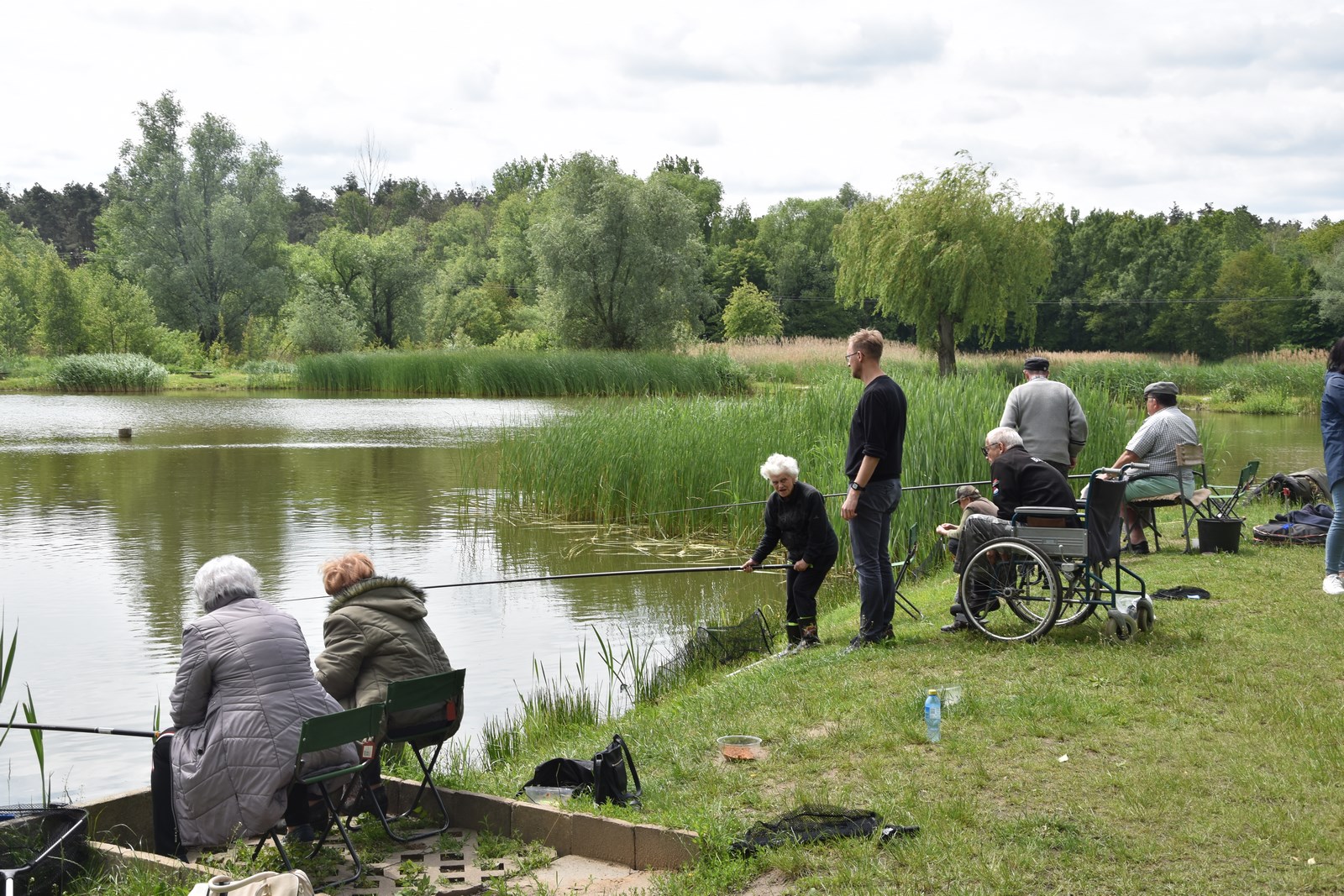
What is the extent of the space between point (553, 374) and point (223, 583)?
3240 centimetres

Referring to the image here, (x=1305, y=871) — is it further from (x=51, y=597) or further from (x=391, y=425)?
(x=391, y=425)

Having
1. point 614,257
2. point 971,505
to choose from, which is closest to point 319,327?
point 614,257

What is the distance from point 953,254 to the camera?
3272cm

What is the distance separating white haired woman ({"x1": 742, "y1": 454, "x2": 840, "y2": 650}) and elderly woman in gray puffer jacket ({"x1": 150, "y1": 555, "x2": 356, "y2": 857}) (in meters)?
3.48

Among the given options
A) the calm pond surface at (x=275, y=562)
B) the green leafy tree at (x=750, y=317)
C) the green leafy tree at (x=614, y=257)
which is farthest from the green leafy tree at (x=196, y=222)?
the calm pond surface at (x=275, y=562)

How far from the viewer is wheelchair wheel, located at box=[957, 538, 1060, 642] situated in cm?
646

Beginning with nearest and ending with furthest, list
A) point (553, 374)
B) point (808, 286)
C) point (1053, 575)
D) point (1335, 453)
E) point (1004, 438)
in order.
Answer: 1. point (1053, 575)
2. point (1004, 438)
3. point (1335, 453)
4. point (553, 374)
5. point (808, 286)

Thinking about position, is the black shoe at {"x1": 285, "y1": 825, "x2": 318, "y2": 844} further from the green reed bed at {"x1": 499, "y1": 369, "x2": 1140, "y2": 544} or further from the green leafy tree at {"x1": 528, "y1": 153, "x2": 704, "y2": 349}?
the green leafy tree at {"x1": 528, "y1": 153, "x2": 704, "y2": 349}

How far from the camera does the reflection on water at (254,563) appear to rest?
24.2 feet

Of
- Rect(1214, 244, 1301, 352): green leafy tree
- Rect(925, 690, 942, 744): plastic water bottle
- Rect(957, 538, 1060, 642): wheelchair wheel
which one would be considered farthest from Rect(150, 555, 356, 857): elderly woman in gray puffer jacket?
Rect(1214, 244, 1301, 352): green leafy tree

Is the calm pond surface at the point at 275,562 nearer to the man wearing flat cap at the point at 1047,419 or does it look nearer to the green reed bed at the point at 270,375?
the man wearing flat cap at the point at 1047,419

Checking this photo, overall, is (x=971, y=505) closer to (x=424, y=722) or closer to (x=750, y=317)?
(x=424, y=722)

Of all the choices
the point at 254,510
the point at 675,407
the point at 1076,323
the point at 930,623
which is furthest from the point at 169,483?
the point at 1076,323

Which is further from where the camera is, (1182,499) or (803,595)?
(1182,499)
